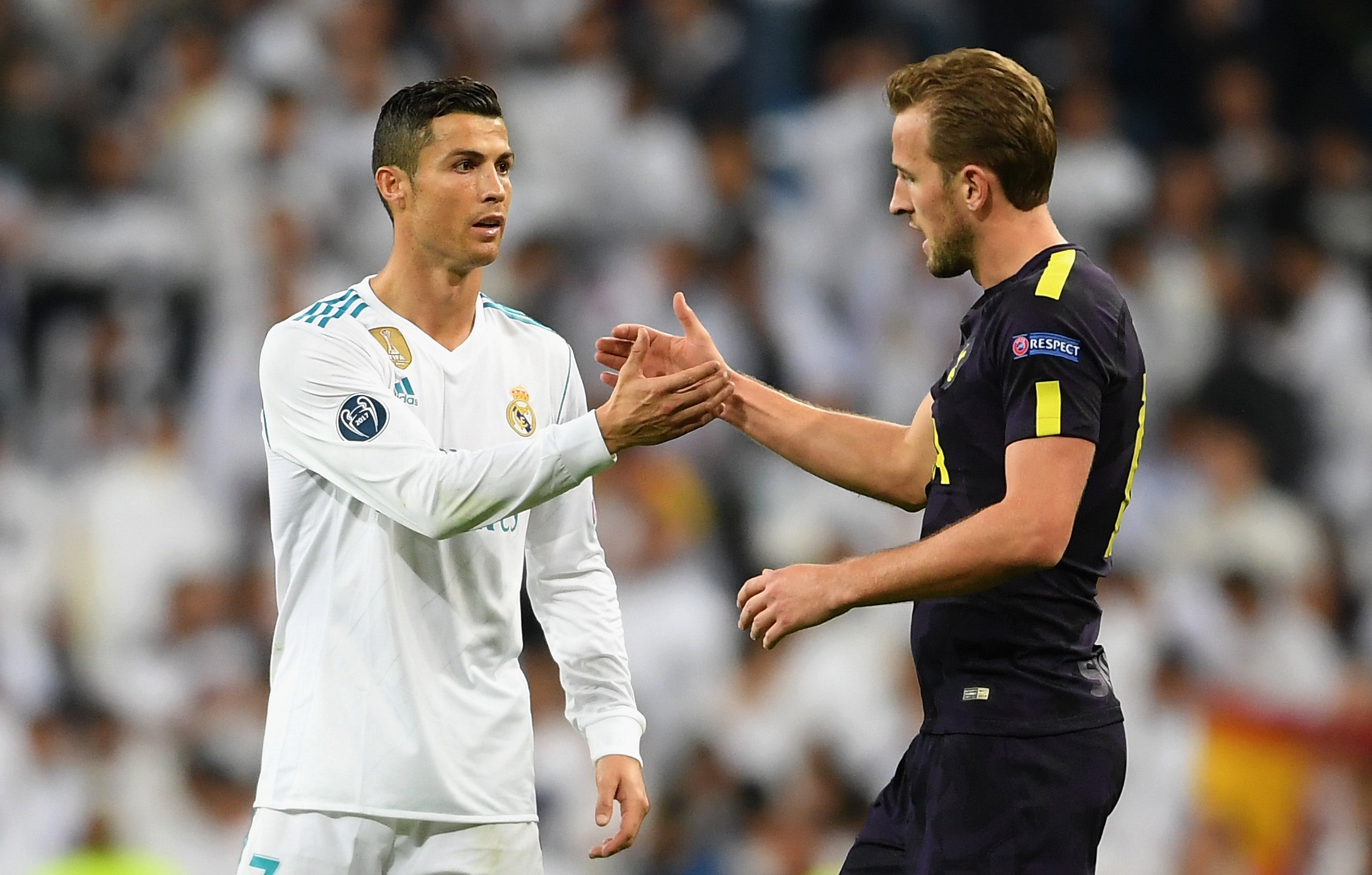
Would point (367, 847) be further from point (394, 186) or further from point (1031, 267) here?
point (1031, 267)

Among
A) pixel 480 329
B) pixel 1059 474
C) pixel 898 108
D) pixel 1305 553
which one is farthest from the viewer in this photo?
pixel 1305 553

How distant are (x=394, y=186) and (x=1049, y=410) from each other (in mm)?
1756

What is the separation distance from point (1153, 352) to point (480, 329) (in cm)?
554

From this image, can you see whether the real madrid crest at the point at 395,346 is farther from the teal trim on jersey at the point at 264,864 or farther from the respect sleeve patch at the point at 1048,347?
the respect sleeve patch at the point at 1048,347

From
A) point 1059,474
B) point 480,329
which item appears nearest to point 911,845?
point 1059,474

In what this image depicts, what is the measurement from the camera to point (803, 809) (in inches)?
284

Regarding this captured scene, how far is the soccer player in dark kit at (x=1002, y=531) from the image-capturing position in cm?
310

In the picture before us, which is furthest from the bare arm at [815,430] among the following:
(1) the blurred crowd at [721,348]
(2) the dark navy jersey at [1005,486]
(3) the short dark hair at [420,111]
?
(1) the blurred crowd at [721,348]

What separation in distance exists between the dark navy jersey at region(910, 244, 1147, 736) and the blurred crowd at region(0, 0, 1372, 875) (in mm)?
4050

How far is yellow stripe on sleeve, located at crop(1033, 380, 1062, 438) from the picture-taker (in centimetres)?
310

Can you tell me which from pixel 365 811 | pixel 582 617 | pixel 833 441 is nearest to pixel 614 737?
pixel 582 617

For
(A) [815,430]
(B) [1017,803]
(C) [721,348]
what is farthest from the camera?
(C) [721,348]

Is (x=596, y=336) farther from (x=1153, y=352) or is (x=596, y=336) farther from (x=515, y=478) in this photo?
(x=515, y=478)

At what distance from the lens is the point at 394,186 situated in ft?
12.8
